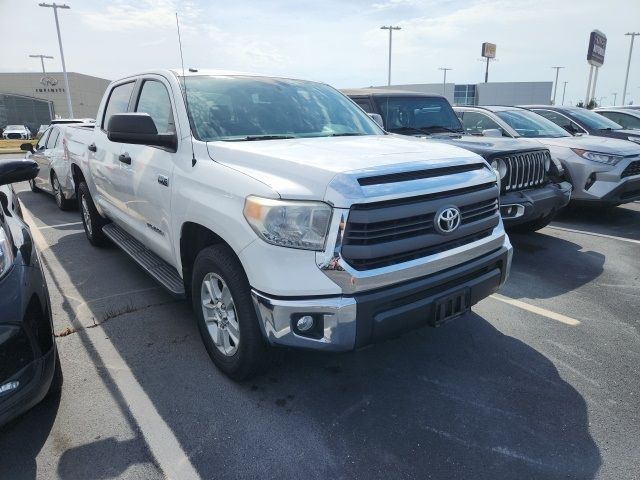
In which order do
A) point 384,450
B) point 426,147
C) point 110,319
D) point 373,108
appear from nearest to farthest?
1. point 384,450
2. point 426,147
3. point 110,319
4. point 373,108

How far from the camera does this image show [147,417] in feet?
8.71

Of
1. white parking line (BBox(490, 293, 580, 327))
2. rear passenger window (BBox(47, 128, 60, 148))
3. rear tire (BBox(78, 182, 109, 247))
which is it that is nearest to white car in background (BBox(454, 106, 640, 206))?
white parking line (BBox(490, 293, 580, 327))

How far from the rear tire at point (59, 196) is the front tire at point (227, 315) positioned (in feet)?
22.2

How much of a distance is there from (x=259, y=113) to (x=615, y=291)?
3.76 meters

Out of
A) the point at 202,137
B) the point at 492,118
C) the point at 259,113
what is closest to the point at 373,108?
the point at 492,118

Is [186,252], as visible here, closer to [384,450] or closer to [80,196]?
[384,450]

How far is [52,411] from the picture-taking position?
2.72 m

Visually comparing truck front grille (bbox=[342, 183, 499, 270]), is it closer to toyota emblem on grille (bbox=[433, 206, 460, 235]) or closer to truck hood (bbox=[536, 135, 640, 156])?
toyota emblem on grille (bbox=[433, 206, 460, 235])

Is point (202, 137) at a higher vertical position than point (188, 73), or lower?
lower

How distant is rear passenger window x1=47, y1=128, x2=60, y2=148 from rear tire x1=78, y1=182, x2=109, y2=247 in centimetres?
367

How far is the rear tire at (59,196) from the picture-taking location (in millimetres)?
8594

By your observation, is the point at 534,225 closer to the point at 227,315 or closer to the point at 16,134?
the point at 227,315

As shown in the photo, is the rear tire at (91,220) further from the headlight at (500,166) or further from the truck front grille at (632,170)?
the truck front grille at (632,170)

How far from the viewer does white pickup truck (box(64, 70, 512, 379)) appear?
2.33 meters
